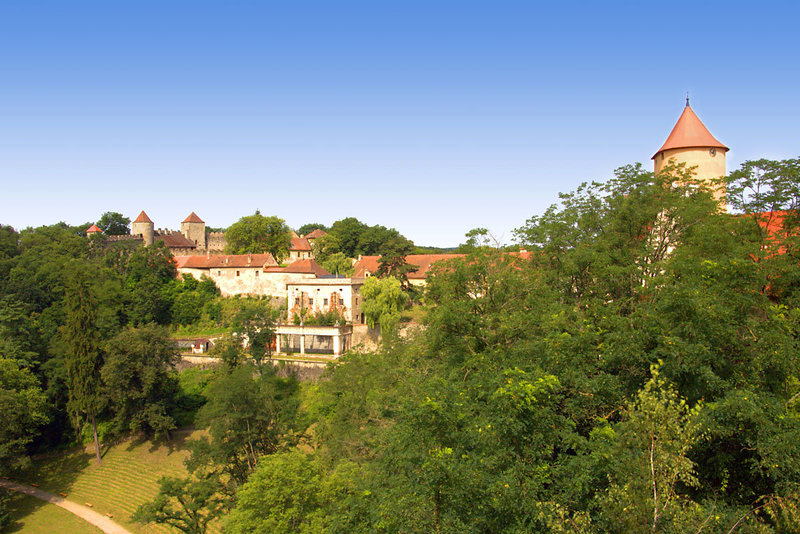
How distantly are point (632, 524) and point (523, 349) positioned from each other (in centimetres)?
729

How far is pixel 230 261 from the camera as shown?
167 feet

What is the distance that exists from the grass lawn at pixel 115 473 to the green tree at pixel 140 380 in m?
1.31

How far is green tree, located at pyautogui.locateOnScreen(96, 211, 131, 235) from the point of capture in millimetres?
76875

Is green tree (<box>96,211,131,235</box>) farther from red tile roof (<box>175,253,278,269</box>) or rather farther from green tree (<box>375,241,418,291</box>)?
green tree (<box>375,241,418,291</box>)

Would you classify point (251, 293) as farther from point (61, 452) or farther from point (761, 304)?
point (761, 304)

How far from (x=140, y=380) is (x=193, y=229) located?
42800mm

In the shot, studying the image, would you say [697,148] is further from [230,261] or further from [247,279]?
[230,261]

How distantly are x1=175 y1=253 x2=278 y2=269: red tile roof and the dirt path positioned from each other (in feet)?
80.3

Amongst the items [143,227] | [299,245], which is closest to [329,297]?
[299,245]

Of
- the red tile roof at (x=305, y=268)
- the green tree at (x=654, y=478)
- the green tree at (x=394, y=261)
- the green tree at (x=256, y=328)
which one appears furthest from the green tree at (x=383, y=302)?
the green tree at (x=654, y=478)

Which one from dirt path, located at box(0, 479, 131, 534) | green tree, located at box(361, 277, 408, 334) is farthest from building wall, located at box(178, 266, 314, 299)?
dirt path, located at box(0, 479, 131, 534)

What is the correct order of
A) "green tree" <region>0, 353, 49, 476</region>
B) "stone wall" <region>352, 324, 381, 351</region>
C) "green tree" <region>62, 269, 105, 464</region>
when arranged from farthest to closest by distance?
1. "stone wall" <region>352, 324, 381, 351</region>
2. "green tree" <region>62, 269, 105, 464</region>
3. "green tree" <region>0, 353, 49, 476</region>

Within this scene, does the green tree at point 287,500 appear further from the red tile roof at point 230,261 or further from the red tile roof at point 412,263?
the red tile roof at point 230,261

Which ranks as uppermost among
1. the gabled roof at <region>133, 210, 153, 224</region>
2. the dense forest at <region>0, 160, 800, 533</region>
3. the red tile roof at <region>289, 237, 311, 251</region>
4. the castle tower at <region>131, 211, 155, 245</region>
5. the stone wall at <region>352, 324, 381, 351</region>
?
the gabled roof at <region>133, 210, 153, 224</region>
